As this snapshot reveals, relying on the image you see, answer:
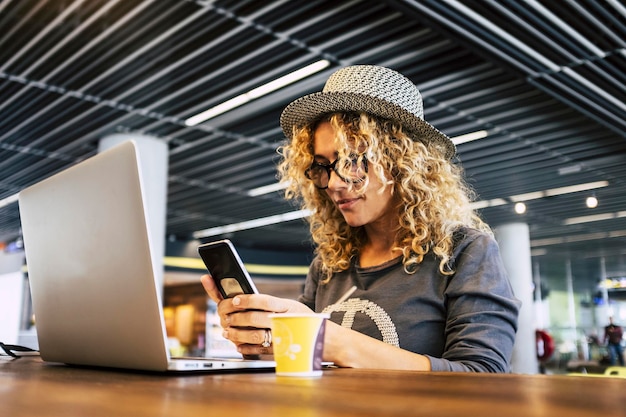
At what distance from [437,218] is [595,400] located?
1.30m

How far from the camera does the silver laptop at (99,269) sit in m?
1.03

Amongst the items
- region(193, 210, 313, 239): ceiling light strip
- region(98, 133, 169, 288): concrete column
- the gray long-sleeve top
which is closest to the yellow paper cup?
the gray long-sleeve top

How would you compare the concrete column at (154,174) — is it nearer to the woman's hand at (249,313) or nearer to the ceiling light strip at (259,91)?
the ceiling light strip at (259,91)

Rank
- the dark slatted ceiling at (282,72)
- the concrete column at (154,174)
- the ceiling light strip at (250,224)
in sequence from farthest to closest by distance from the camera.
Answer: the ceiling light strip at (250,224)
the concrete column at (154,174)
the dark slatted ceiling at (282,72)

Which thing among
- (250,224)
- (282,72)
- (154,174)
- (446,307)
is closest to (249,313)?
(446,307)

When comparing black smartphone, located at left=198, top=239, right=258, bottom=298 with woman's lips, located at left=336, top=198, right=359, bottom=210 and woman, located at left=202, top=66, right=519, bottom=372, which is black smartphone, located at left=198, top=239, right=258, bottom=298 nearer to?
woman, located at left=202, top=66, right=519, bottom=372

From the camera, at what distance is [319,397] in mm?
676

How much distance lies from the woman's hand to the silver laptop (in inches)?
4.6

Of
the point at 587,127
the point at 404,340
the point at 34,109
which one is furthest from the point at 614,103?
the point at 34,109

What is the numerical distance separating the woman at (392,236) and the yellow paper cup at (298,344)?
331mm

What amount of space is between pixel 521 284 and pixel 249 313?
10553 millimetres

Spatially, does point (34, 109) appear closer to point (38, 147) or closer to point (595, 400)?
point (38, 147)

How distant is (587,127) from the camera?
673 centimetres

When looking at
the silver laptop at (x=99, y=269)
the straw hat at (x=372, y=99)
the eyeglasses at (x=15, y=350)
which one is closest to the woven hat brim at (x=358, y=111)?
the straw hat at (x=372, y=99)
